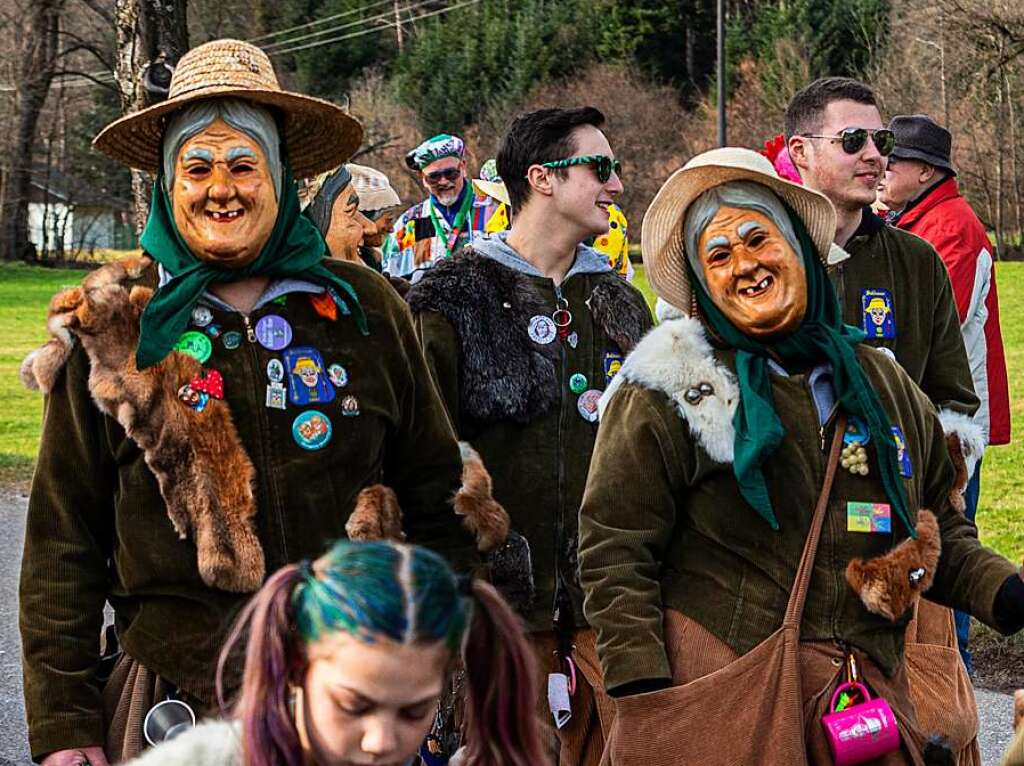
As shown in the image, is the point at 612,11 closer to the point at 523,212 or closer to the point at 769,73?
the point at 769,73

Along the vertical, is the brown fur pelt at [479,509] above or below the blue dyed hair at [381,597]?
below

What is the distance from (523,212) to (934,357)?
135 cm

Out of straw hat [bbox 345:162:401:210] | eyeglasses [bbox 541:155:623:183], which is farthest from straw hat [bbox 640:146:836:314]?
straw hat [bbox 345:162:401:210]

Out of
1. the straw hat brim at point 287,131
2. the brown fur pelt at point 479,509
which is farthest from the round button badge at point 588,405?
the straw hat brim at point 287,131

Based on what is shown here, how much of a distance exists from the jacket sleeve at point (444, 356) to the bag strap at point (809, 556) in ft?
4.67

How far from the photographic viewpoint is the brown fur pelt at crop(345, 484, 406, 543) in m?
3.50

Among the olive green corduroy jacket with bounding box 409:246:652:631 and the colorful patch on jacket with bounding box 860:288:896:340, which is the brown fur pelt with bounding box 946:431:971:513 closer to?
the colorful patch on jacket with bounding box 860:288:896:340

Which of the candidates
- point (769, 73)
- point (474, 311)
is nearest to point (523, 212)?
point (474, 311)

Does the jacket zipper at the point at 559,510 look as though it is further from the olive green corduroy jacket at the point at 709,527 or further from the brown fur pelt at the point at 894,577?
the brown fur pelt at the point at 894,577

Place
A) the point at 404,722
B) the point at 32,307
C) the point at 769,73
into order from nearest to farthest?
the point at 404,722 < the point at 32,307 < the point at 769,73

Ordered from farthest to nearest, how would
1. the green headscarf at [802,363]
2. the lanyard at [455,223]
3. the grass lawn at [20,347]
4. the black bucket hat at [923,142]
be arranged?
the grass lawn at [20,347] < the lanyard at [455,223] < the black bucket hat at [923,142] < the green headscarf at [802,363]

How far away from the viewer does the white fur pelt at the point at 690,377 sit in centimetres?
360

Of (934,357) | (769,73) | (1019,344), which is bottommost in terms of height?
(1019,344)

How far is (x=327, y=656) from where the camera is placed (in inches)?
95.5
